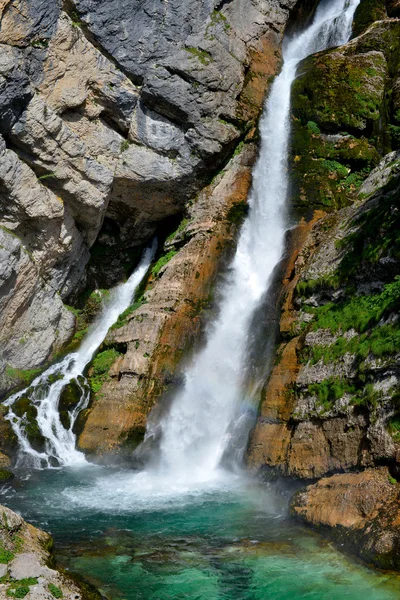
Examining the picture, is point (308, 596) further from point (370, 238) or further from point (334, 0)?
point (334, 0)

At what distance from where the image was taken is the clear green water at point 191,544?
7.53m

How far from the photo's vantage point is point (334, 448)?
10844 mm

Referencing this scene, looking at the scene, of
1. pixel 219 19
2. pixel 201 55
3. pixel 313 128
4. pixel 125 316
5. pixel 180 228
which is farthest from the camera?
pixel 219 19

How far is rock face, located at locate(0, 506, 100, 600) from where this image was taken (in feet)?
21.3

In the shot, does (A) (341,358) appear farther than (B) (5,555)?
Yes

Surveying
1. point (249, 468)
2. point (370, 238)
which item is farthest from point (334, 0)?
point (249, 468)

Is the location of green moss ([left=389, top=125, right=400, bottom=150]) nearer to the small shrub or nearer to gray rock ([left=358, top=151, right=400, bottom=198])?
gray rock ([left=358, top=151, right=400, bottom=198])

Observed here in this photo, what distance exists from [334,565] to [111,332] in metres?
11.8

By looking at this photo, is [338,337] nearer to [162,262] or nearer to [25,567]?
[25,567]

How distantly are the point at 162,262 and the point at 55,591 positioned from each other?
14957 mm

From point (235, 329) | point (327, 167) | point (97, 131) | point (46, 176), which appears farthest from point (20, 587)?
point (327, 167)

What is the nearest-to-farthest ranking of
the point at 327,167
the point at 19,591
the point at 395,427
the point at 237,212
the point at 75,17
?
the point at 19,591, the point at 395,427, the point at 75,17, the point at 327,167, the point at 237,212

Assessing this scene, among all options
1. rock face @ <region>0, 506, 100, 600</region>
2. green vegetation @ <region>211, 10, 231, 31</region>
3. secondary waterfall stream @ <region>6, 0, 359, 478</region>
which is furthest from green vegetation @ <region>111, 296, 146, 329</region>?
green vegetation @ <region>211, 10, 231, 31</region>

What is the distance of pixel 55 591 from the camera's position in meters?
6.61
